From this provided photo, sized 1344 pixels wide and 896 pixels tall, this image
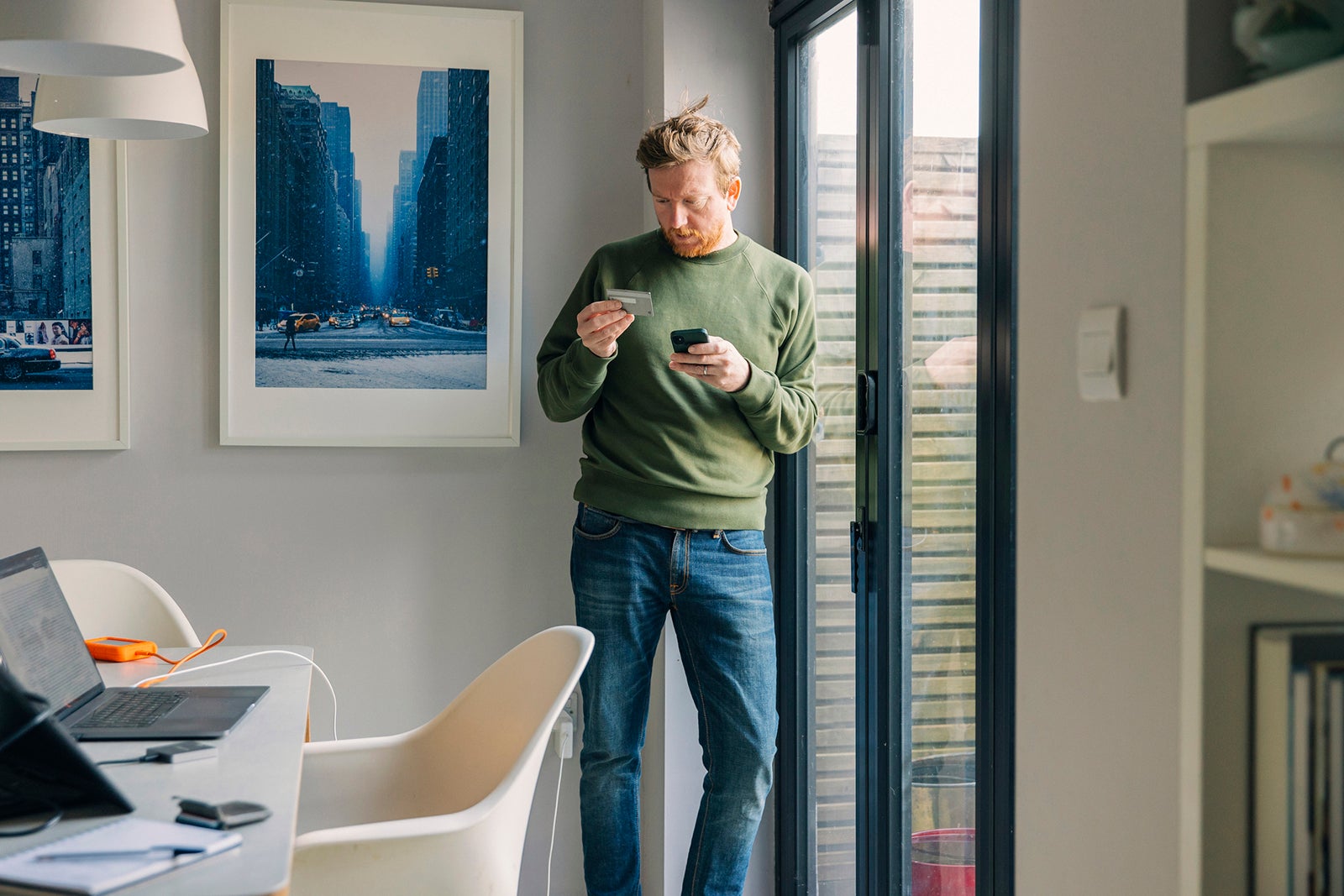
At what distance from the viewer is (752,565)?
2223 mm

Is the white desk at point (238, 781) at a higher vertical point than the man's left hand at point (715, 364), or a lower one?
lower

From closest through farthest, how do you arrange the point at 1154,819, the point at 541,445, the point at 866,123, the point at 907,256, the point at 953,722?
1. the point at 1154,819
2. the point at 953,722
3. the point at 907,256
4. the point at 866,123
5. the point at 541,445

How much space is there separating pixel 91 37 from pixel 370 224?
1.22m

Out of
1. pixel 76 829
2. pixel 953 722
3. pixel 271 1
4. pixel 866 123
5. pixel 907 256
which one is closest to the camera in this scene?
pixel 76 829

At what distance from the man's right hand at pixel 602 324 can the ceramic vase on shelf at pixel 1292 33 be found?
1372 millimetres

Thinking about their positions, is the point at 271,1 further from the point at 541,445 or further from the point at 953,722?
the point at 953,722

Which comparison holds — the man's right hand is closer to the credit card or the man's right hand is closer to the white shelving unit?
the credit card

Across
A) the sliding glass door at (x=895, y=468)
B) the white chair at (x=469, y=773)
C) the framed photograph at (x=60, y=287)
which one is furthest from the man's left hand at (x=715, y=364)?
the framed photograph at (x=60, y=287)

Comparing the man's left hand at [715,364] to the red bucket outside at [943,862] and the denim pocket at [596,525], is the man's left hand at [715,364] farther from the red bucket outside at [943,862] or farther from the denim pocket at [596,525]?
the red bucket outside at [943,862]

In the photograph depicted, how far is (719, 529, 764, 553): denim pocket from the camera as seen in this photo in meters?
2.20

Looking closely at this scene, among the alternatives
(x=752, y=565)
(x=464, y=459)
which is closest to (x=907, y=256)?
(x=752, y=565)

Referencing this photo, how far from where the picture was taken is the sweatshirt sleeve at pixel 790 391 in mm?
2119

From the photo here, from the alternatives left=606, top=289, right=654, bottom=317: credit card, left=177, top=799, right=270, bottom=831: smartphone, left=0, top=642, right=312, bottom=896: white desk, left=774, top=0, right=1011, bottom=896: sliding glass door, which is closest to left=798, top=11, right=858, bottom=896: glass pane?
left=774, top=0, right=1011, bottom=896: sliding glass door

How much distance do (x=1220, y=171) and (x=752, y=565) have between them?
1.50 meters
